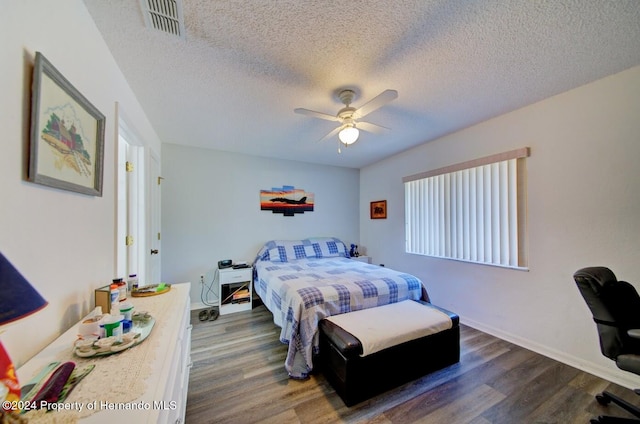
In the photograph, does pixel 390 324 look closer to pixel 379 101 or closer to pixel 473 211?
pixel 379 101

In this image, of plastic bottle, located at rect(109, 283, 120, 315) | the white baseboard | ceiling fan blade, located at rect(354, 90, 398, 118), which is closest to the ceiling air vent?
ceiling fan blade, located at rect(354, 90, 398, 118)

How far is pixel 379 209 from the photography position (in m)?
4.31

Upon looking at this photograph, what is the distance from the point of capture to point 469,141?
2.83 metres

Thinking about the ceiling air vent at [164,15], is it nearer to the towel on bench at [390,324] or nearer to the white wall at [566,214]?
the towel on bench at [390,324]

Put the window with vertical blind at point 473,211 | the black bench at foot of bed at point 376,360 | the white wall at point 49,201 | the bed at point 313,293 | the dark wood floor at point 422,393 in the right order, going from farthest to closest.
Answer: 1. the window with vertical blind at point 473,211
2. the bed at point 313,293
3. the black bench at foot of bed at point 376,360
4. the dark wood floor at point 422,393
5. the white wall at point 49,201

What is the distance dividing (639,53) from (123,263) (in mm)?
4156

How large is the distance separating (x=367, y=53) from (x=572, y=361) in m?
3.06

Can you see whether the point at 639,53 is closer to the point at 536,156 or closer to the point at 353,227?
the point at 536,156

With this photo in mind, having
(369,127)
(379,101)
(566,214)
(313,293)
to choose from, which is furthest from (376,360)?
(369,127)

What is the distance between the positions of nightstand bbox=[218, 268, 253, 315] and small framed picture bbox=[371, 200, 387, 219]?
7.94ft

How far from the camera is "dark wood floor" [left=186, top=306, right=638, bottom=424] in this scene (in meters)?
1.54

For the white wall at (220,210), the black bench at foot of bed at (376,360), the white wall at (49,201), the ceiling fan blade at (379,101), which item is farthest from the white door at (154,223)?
the ceiling fan blade at (379,101)

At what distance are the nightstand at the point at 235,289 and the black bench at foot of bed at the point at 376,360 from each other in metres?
1.77

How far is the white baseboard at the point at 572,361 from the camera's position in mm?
1755
